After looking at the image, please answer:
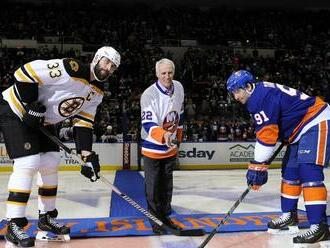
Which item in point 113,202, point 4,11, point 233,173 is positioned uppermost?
point 4,11

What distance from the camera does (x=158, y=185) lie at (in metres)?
3.97

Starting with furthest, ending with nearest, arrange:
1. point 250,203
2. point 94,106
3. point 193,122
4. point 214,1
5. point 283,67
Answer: point 214,1 → point 283,67 → point 193,122 → point 250,203 → point 94,106

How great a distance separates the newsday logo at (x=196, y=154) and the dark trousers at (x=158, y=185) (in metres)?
5.75

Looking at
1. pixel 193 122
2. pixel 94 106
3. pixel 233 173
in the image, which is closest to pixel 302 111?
pixel 94 106

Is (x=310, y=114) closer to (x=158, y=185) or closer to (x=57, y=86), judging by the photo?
(x=158, y=185)

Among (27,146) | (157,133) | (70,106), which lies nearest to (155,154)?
(157,133)

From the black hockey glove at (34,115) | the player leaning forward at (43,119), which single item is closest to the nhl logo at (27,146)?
the player leaning forward at (43,119)

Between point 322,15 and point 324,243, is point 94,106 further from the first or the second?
point 322,15

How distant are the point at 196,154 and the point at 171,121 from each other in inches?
235

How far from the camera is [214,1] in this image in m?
18.7

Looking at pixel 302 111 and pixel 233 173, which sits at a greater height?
pixel 302 111

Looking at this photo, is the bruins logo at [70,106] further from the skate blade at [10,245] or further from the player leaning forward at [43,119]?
the skate blade at [10,245]

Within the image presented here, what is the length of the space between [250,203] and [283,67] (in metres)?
11.0

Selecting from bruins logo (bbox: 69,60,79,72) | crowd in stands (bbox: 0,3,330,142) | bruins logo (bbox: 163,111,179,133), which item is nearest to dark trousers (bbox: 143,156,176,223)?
bruins logo (bbox: 163,111,179,133)
